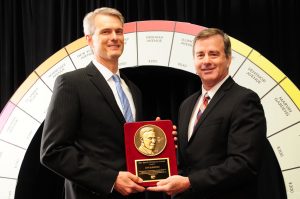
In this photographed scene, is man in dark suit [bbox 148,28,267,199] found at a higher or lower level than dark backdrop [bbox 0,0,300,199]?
lower

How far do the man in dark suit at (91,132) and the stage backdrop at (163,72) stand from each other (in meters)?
0.83

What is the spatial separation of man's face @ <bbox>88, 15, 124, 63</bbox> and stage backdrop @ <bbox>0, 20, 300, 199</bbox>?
750 mm

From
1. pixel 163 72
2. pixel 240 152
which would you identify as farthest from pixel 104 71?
pixel 163 72

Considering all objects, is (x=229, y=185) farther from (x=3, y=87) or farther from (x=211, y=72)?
(x=3, y=87)

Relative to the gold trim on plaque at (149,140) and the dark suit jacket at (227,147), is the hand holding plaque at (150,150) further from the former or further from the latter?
the dark suit jacket at (227,147)

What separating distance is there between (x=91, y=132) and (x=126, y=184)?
10.6 inches

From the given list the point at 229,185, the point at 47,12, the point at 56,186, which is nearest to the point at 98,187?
the point at 229,185

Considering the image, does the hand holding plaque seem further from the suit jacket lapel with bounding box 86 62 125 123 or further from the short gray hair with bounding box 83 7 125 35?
the short gray hair with bounding box 83 7 125 35

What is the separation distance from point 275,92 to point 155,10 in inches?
47.8

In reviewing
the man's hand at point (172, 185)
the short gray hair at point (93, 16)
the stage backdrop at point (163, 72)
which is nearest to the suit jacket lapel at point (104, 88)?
the short gray hair at point (93, 16)

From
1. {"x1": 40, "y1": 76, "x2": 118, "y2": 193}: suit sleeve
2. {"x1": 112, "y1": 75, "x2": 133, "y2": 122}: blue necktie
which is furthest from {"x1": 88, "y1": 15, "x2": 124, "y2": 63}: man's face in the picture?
{"x1": 40, "y1": 76, "x2": 118, "y2": 193}: suit sleeve

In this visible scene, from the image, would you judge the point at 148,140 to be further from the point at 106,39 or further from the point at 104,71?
the point at 106,39

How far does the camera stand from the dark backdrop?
303 centimetres

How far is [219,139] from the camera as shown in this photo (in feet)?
6.17
